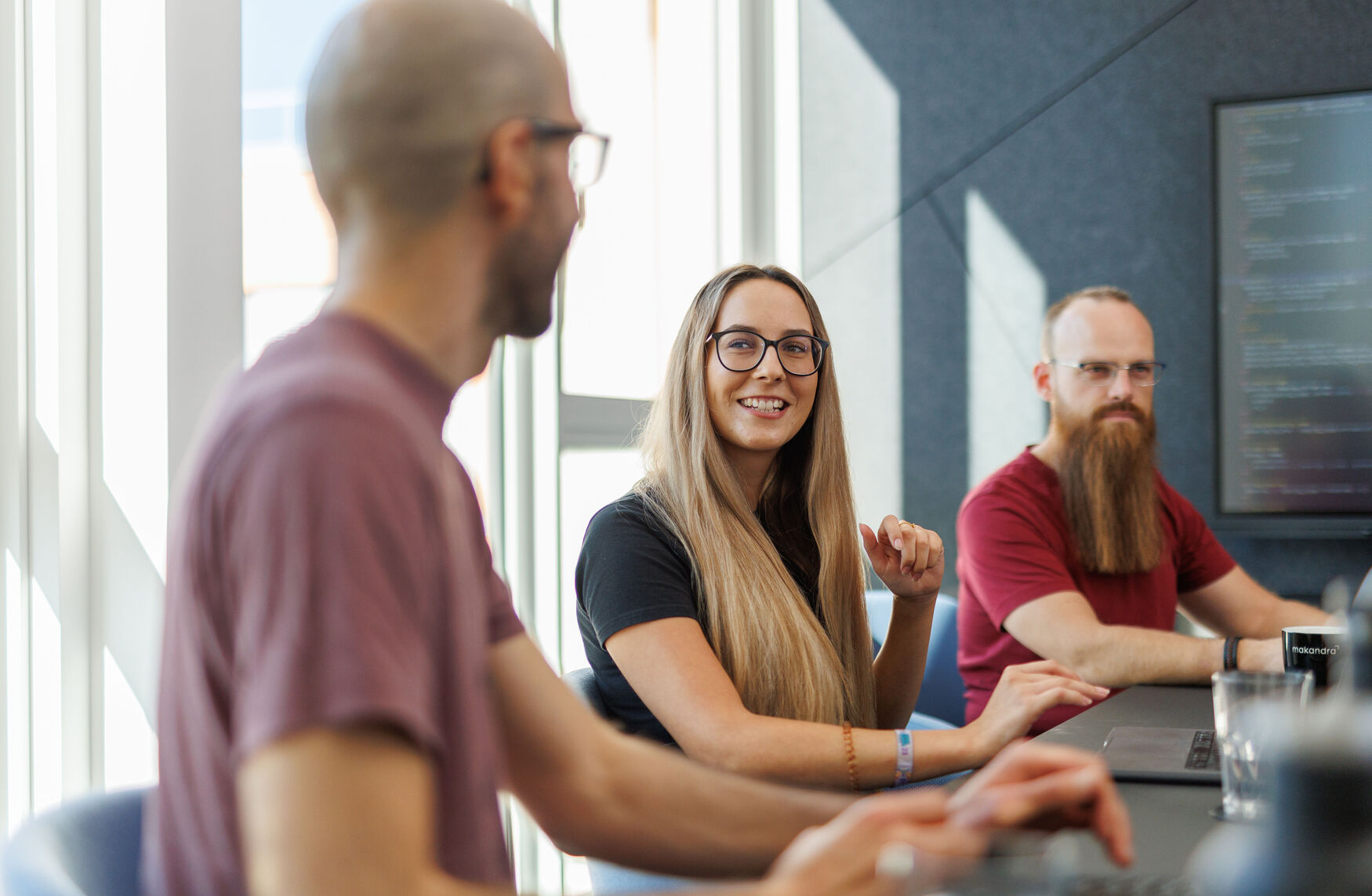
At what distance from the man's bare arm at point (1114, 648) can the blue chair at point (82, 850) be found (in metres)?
1.78

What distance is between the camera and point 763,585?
1899 millimetres

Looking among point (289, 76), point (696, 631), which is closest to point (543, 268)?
point (696, 631)

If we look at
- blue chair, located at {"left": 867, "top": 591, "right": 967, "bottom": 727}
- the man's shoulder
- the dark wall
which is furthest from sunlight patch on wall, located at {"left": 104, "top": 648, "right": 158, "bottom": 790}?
the dark wall

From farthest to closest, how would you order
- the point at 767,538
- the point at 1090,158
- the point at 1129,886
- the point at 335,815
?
1. the point at 1090,158
2. the point at 767,538
3. the point at 1129,886
4. the point at 335,815

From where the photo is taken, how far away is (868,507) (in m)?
4.29

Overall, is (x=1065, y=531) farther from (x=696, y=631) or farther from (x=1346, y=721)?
(x=1346, y=721)

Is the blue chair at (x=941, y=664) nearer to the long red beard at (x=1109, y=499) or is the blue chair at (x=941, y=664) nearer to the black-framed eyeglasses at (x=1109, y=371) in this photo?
the long red beard at (x=1109, y=499)

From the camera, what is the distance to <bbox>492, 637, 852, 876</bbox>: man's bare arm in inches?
42.4

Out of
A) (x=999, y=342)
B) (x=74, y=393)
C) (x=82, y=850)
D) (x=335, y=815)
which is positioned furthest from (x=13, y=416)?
(x=999, y=342)

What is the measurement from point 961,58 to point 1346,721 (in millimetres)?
3941

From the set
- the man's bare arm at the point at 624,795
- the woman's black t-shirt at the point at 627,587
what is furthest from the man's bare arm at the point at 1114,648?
the man's bare arm at the point at 624,795

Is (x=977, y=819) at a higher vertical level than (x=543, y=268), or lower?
lower

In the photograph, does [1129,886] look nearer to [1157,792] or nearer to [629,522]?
[1157,792]

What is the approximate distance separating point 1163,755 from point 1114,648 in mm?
874
